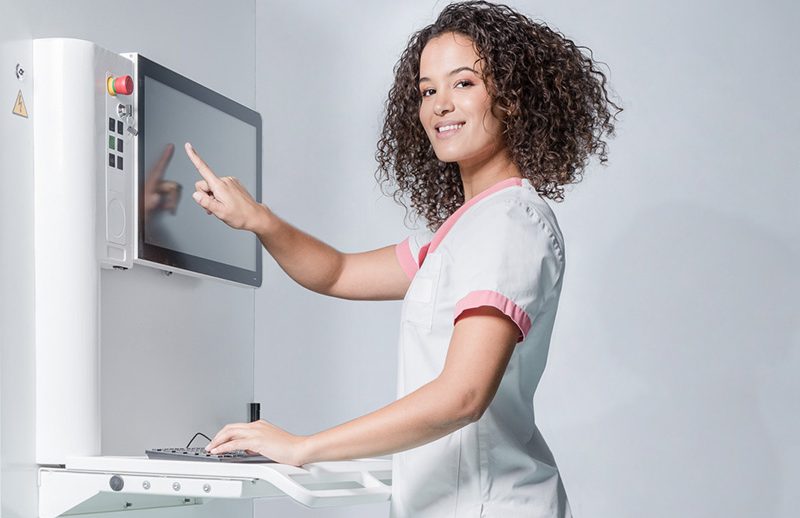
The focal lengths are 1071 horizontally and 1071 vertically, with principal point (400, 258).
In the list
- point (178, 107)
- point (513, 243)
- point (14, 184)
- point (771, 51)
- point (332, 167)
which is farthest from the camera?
point (332, 167)

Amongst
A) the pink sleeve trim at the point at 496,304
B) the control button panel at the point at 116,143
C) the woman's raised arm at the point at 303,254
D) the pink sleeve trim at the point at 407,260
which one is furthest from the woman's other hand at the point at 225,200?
the pink sleeve trim at the point at 496,304

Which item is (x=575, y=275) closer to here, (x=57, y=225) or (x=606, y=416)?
(x=606, y=416)

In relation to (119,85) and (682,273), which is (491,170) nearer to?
(119,85)

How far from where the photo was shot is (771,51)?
2680 millimetres

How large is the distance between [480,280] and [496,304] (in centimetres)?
5

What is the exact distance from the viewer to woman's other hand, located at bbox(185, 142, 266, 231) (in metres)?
1.83

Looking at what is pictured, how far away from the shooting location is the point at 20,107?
164 cm

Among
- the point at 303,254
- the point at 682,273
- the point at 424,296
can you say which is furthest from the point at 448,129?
the point at 682,273

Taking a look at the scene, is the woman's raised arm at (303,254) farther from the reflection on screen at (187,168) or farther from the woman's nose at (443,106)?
the woman's nose at (443,106)

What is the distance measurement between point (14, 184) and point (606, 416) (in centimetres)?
163

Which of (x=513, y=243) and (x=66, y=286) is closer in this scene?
(x=513, y=243)

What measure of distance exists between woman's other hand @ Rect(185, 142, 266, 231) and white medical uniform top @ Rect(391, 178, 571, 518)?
373 mm

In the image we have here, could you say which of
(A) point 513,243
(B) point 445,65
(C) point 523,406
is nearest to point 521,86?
(B) point 445,65

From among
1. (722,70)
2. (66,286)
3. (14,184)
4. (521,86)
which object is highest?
(722,70)
